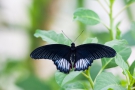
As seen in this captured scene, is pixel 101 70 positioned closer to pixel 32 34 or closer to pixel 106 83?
pixel 106 83

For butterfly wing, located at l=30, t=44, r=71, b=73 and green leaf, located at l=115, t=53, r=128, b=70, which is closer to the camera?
green leaf, located at l=115, t=53, r=128, b=70

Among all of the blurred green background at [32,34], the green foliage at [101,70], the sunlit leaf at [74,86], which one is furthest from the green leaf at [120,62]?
the blurred green background at [32,34]

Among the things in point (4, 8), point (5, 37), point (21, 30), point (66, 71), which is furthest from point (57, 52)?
point (5, 37)

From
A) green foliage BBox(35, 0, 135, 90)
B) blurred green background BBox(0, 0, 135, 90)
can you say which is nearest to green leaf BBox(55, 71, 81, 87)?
green foliage BBox(35, 0, 135, 90)

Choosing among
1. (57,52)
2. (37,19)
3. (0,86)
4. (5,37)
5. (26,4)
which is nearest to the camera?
(57,52)

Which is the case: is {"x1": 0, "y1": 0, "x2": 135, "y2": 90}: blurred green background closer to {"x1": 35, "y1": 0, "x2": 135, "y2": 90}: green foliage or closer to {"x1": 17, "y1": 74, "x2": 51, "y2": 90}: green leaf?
{"x1": 17, "y1": 74, "x2": 51, "y2": 90}: green leaf

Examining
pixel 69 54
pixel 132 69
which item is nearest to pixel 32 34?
pixel 69 54

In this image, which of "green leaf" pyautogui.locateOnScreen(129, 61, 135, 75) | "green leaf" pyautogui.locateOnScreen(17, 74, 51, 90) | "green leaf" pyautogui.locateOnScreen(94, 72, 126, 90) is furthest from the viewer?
"green leaf" pyautogui.locateOnScreen(17, 74, 51, 90)

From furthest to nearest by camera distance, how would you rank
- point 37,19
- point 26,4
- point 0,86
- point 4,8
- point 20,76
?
point 26,4 < point 37,19 < point 4,8 < point 20,76 < point 0,86

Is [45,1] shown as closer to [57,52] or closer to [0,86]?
[0,86]
